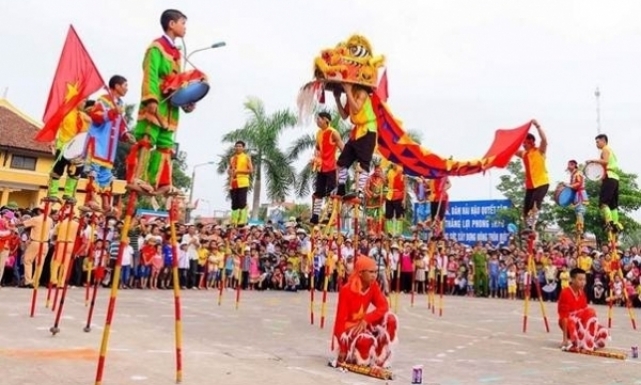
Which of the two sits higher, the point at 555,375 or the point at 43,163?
the point at 43,163

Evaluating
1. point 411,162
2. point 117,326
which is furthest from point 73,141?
point 411,162

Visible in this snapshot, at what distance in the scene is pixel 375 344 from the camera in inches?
271

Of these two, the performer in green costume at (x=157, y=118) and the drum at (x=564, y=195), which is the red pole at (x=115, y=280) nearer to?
the performer in green costume at (x=157, y=118)

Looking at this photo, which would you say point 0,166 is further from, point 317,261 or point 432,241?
point 432,241

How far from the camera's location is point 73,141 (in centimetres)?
904

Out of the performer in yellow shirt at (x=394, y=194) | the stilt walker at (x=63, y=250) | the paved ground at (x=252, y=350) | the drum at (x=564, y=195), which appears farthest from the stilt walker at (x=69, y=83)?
the drum at (x=564, y=195)

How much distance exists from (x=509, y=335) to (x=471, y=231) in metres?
21.8

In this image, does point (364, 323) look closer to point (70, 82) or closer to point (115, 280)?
point (115, 280)

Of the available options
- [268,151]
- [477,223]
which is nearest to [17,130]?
[268,151]

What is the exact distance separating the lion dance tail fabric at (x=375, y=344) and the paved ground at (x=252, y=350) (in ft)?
0.95

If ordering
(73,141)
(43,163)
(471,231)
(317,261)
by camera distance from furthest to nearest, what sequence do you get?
(43,163) → (471,231) → (317,261) → (73,141)

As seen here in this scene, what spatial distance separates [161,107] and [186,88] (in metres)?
0.37

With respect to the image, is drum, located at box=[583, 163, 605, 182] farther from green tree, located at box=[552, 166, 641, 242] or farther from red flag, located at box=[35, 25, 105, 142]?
green tree, located at box=[552, 166, 641, 242]

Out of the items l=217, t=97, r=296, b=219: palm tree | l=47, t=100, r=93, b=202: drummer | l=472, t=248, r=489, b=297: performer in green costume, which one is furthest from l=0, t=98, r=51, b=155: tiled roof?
l=47, t=100, r=93, b=202: drummer
